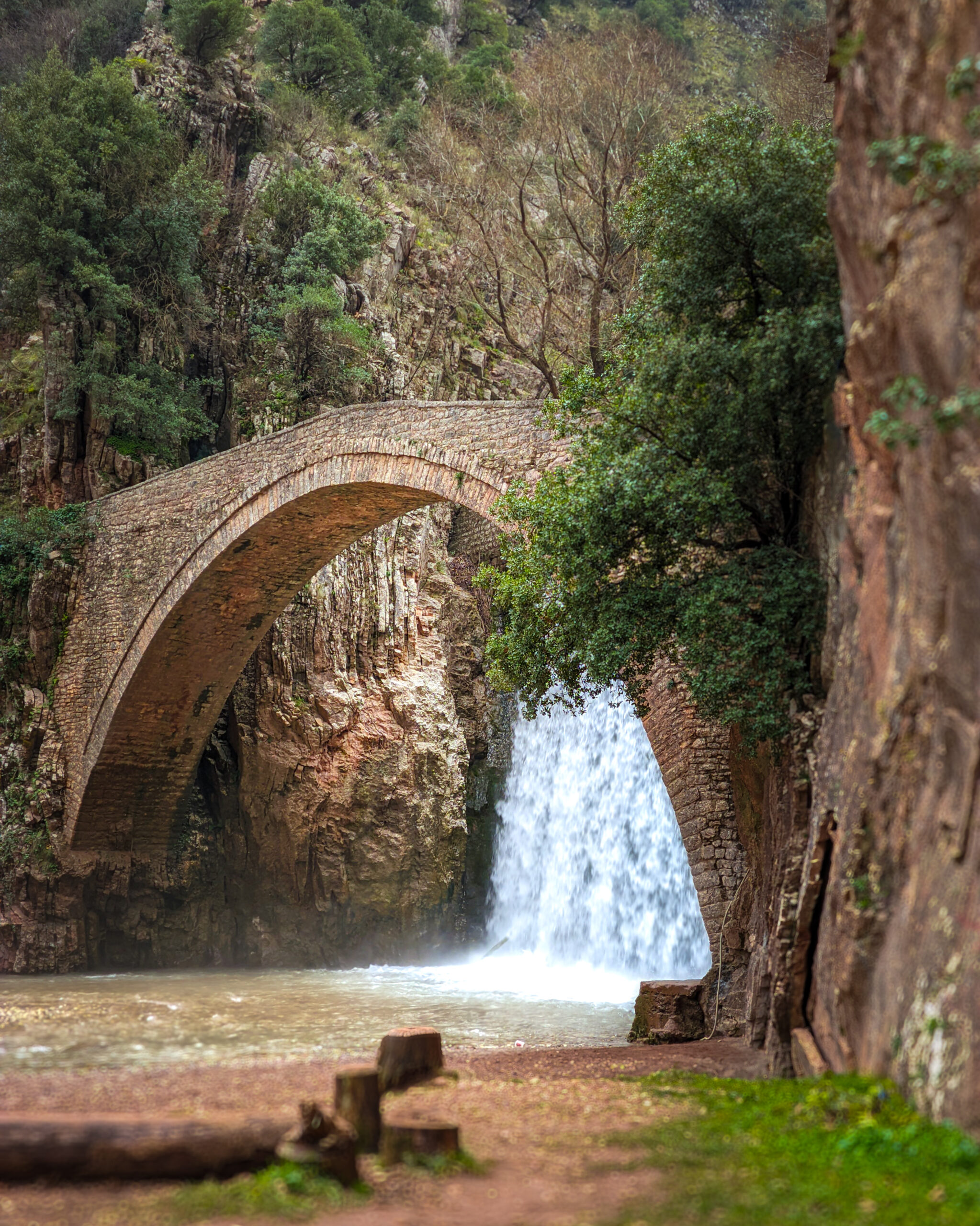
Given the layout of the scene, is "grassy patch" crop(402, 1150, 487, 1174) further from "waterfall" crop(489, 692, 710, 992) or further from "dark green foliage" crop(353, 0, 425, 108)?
"dark green foliage" crop(353, 0, 425, 108)

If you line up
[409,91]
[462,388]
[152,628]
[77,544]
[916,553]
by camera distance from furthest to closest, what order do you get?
[409,91]
[462,388]
[77,544]
[152,628]
[916,553]

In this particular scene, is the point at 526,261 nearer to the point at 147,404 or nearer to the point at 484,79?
the point at 147,404

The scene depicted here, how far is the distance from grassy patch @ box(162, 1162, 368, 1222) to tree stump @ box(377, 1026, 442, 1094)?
1673 millimetres

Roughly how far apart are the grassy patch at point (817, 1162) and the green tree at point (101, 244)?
15.9m

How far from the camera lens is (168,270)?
19125mm

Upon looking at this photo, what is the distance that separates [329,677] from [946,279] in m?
14.3

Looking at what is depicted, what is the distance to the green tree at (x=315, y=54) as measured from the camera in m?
26.2

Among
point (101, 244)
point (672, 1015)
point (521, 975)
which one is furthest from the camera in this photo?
point (101, 244)

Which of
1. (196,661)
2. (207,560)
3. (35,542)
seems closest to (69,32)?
(35,542)

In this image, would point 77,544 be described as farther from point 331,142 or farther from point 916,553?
point 916,553

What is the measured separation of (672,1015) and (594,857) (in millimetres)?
6722

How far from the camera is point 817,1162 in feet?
13.9

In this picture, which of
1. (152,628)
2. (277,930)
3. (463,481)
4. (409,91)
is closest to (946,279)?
(463,481)

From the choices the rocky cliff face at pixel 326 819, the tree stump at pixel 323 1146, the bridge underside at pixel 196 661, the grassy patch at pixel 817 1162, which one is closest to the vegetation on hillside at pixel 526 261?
the grassy patch at pixel 817 1162
